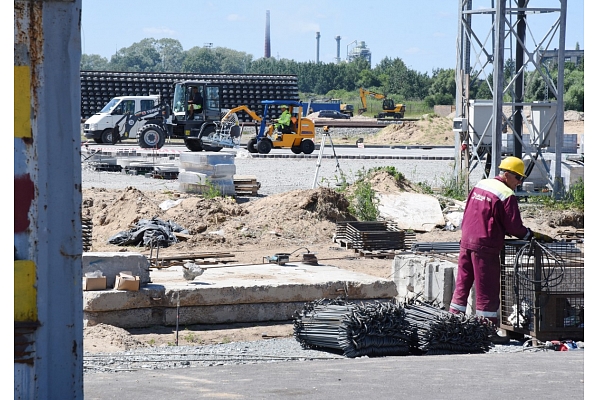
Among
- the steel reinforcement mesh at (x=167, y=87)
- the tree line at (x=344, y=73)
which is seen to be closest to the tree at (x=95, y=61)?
the tree line at (x=344, y=73)

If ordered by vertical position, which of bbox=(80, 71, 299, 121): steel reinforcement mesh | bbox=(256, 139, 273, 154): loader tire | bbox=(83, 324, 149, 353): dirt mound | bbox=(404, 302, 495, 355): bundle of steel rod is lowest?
bbox=(83, 324, 149, 353): dirt mound

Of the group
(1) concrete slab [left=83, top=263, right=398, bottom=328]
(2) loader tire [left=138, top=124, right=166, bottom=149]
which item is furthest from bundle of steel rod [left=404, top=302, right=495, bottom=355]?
(2) loader tire [left=138, top=124, right=166, bottom=149]

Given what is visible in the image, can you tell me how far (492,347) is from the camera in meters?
8.12

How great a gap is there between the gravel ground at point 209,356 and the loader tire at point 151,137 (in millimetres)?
23893

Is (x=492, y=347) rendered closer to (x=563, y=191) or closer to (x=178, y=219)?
(x=178, y=219)

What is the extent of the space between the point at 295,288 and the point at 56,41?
6.33 meters

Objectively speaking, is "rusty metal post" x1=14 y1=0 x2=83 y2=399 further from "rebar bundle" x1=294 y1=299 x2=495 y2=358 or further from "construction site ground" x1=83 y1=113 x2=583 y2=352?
"construction site ground" x1=83 y1=113 x2=583 y2=352

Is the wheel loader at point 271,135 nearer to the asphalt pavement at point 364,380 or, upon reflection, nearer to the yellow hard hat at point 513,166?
the yellow hard hat at point 513,166

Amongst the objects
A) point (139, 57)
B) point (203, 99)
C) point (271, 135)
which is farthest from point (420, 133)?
point (139, 57)

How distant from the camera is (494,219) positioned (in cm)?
816

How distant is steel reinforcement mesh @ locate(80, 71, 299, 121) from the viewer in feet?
156

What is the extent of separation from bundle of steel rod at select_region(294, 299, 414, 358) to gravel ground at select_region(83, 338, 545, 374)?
0.14 meters

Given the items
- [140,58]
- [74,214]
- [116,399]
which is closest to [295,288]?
[116,399]

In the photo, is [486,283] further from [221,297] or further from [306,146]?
[306,146]
